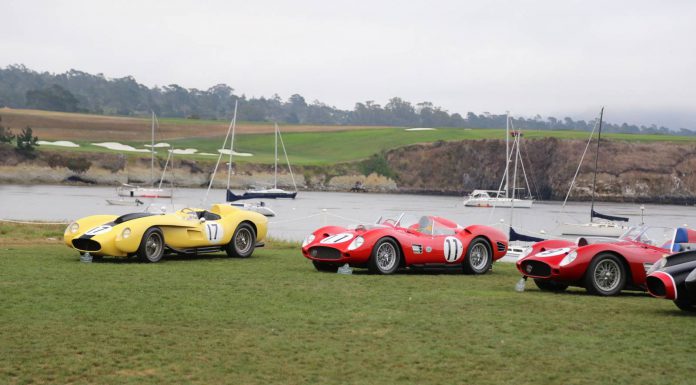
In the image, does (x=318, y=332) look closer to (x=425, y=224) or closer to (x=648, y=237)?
(x=648, y=237)

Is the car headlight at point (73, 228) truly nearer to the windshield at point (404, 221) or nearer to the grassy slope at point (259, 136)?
the windshield at point (404, 221)

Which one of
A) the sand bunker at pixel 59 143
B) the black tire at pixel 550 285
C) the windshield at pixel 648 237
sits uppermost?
the sand bunker at pixel 59 143

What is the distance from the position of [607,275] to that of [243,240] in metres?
9.33

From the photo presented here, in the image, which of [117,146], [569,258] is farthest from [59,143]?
[569,258]

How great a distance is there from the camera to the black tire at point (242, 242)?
843 inches

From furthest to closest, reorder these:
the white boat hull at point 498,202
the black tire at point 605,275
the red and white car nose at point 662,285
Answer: the white boat hull at point 498,202, the black tire at point 605,275, the red and white car nose at point 662,285

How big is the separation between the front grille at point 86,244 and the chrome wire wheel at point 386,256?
5779 mm

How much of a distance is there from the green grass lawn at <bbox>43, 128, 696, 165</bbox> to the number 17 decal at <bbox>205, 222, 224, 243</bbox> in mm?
109822

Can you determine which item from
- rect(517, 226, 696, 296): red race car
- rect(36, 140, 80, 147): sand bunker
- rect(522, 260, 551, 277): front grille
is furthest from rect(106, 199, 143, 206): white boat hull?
rect(517, 226, 696, 296): red race car

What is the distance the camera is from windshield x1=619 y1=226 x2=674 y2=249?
1608 cm

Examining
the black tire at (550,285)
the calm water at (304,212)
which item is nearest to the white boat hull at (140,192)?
the calm water at (304,212)

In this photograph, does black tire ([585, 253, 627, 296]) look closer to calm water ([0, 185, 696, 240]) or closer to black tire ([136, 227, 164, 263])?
black tire ([136, 227, 164, 263])

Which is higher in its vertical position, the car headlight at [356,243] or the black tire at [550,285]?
the car headlight at [356,243]

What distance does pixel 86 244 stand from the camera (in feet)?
62.1
